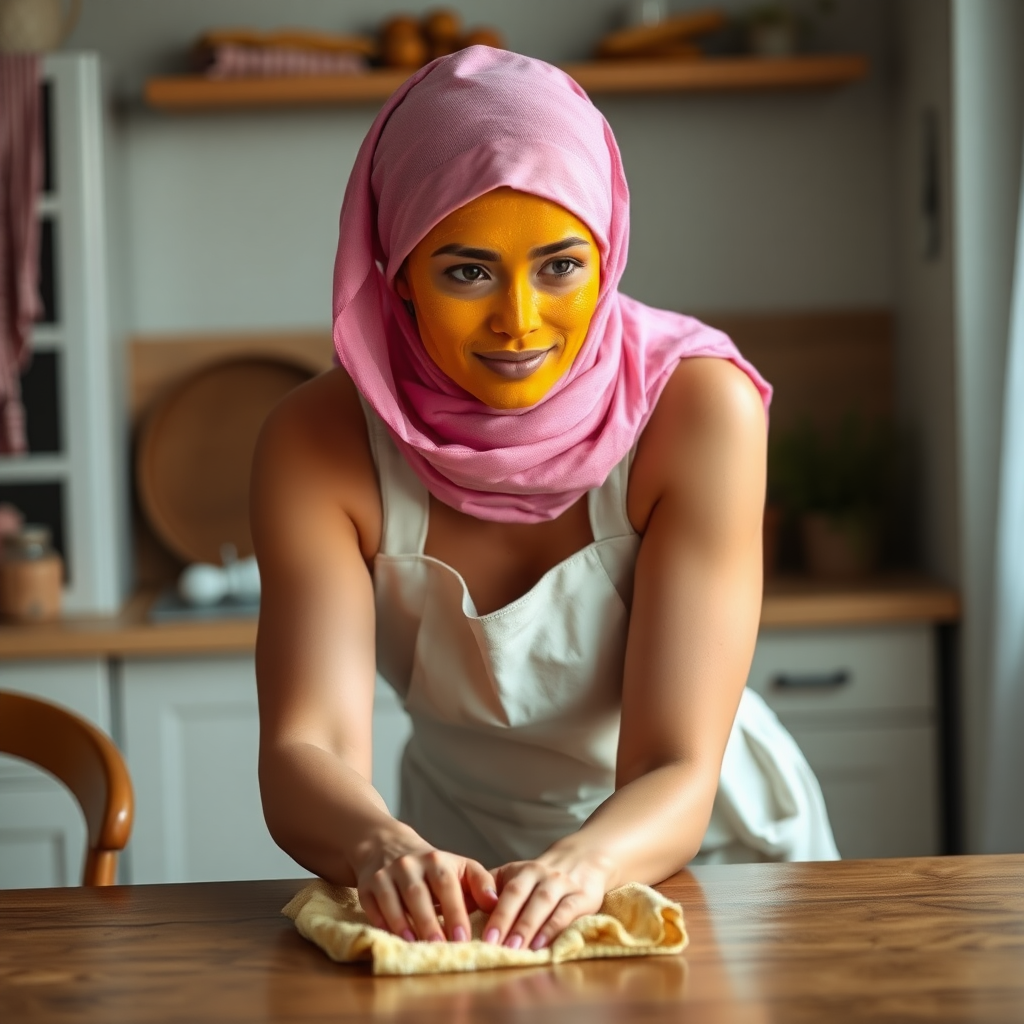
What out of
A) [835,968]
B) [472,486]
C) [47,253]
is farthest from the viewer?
[47,253]

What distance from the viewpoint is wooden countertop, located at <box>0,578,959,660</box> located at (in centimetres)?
244

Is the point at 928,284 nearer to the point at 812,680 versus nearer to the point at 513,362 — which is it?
the point at 812,680

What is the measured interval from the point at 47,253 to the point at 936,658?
1.77 meters

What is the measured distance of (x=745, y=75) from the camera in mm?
2715

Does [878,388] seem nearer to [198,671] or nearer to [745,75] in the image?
[745,75]

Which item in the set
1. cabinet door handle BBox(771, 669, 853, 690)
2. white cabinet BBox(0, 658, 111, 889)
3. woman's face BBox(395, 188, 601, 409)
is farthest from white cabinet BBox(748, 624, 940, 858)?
woman's face BBox(395, 188, 601, 409)

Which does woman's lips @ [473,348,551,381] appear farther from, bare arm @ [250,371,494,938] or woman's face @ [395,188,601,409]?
bare arm @ [250,371,494,938]

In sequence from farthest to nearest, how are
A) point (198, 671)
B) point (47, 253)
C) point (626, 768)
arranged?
point (47, 253) < point (198, 671) < point (626, 768)

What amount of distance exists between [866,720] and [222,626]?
1.14 metres

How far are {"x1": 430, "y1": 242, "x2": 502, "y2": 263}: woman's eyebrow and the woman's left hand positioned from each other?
0.48 metres

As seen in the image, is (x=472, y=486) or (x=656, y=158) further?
(x=656, y=158)

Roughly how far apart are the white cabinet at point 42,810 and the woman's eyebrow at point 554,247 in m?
1.55

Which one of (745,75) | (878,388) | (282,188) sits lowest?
(878,388)

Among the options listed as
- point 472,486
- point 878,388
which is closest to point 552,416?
point 472,486
